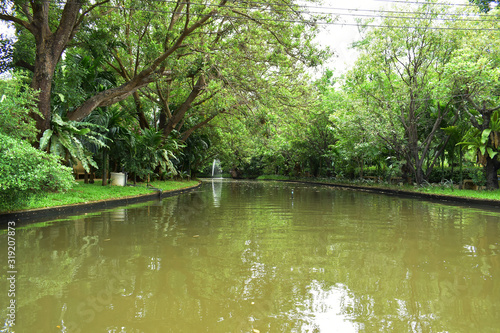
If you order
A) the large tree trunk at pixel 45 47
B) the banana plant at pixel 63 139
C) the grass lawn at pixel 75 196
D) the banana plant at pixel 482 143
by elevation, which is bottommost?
the grass lawn at pixel 75 196

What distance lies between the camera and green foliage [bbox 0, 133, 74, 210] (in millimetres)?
6109

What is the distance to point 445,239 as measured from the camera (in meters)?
6.02

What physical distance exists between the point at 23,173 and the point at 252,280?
5205mm

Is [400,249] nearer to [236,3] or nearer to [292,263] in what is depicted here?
[292,263]

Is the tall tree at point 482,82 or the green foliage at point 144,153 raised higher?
the tall tree at point 482,82

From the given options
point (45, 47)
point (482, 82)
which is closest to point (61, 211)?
point (45, 47)

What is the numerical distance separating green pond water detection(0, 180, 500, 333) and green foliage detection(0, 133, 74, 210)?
809 millimetres

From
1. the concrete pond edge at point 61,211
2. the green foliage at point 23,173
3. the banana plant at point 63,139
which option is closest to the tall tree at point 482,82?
the concrete pond edge at point 61,211

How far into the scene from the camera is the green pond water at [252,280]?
277 centimetres

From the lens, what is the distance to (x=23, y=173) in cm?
627

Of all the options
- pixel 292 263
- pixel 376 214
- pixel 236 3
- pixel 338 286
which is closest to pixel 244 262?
pixel 292 263

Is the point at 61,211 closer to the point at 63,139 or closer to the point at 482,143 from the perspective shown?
the point at 63,139

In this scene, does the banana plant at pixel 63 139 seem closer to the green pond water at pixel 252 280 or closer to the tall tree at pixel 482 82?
the green pond water at pixel 252 280

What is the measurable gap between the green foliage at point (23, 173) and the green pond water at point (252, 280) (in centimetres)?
81
